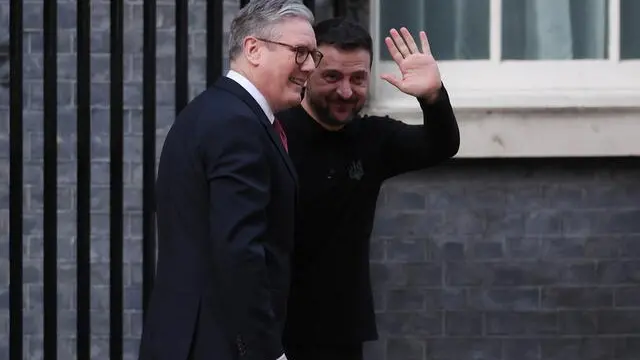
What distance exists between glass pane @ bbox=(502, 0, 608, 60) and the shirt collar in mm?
3159

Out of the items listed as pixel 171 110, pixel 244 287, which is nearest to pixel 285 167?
pixel 244 287

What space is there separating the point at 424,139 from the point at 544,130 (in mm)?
2258

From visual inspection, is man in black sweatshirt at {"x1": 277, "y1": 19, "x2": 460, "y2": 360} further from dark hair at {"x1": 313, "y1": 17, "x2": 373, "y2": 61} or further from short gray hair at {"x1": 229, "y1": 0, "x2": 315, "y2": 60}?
short gray hair at {"x1": 229, "y1": 0, "x2": 315, "y2": 60}

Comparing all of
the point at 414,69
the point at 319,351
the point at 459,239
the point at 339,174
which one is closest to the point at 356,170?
the point at 339,174

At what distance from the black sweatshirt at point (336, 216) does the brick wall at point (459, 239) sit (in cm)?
218

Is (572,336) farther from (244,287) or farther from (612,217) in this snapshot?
(244,287)

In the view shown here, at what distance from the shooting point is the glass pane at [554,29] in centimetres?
709

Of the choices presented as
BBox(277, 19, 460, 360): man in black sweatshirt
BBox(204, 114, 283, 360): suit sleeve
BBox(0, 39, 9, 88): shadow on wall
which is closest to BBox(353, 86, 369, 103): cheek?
BBox(277, 19, 460, 360): man in black sweatshirt

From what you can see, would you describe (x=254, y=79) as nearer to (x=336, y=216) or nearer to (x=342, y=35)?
(x=342, y=35)

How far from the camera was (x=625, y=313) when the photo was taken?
6.89m

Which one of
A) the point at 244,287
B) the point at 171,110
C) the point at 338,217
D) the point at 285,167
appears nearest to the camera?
the point at 244,287

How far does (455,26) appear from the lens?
7055mm

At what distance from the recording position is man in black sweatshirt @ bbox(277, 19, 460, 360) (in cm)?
455

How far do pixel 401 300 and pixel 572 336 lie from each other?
773 millimetres
